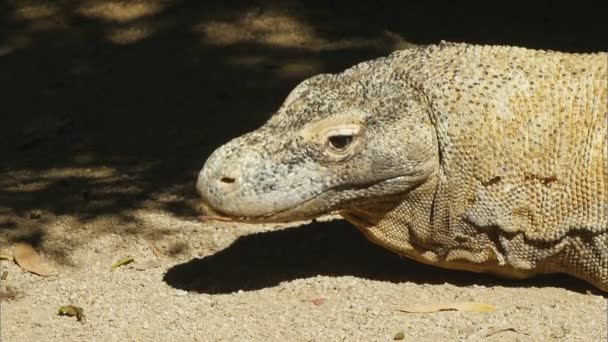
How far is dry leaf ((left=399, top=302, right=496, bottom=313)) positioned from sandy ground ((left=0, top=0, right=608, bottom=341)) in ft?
0.13

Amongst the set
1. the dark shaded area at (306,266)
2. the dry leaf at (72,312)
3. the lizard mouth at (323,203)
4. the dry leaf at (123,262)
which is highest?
the lizard mouth at (323,203)

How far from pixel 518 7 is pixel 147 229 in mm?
3817

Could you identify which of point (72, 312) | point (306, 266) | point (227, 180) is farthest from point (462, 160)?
point (72, 312)

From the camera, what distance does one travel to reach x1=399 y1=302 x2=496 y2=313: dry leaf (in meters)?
5.41

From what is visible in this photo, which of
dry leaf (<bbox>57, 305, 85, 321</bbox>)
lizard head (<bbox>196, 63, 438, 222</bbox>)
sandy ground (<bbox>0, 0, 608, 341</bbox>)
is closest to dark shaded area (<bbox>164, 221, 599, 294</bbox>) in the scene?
sandy ground (<bbox>0, 0, 608, 341</bbox>)

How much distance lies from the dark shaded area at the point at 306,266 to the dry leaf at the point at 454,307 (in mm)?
221

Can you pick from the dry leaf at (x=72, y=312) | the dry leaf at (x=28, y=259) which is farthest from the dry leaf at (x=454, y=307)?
the dry leaf at (x=28, y=259)

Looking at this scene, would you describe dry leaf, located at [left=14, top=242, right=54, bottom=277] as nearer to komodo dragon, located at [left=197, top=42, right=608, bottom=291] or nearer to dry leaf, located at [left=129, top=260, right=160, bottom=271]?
dry leaf, located at [left=129, top=260, right=160, bottom=271]

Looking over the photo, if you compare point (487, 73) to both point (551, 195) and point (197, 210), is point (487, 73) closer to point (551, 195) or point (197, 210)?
point (551, 195)

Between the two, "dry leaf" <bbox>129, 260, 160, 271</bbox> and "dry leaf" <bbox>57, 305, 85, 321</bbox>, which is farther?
"dry leaf" <bbox>129, 260, 160, 271</bbox>

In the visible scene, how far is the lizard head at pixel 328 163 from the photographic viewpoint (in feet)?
17.1

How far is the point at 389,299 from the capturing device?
5.55m

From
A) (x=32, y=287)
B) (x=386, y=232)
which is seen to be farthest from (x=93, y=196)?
(x=386, y=232)

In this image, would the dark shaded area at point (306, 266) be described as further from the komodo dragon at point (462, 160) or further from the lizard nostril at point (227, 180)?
the lizard nostril at point (227, 180)
